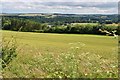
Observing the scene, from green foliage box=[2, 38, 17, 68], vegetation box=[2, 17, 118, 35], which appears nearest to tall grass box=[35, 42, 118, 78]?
green foliage box=[2, 38, 17, 68]

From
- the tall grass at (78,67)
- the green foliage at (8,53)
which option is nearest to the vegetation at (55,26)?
the green foliage at (8,53)

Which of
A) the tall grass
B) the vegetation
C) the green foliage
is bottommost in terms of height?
the tall grass

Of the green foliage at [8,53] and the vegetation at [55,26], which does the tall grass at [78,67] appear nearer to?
the green foliage at [8,53]

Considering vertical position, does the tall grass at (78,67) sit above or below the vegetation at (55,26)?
below

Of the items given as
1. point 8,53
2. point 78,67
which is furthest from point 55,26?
point 78,67

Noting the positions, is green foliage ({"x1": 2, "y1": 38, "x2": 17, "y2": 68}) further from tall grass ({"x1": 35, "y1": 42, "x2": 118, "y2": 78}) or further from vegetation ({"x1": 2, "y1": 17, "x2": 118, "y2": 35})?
Answer: vegetation ({"x1": 2, "y1": 17, "x2": 118, "y2": 35})

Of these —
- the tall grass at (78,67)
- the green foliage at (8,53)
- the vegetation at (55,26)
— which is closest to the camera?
the tall grass at (78,67)

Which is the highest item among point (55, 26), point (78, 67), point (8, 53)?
point (55, 26)

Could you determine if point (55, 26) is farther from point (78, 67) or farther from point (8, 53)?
point (78, 67)

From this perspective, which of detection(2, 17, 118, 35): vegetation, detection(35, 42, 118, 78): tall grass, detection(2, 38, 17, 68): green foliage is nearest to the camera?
detection(35, 42, 118, 78): tall grass

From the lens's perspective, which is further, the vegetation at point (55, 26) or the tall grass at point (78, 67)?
the vegetation at point (55, 26)

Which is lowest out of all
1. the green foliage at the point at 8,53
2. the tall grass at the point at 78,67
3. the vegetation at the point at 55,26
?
the tall grass at the point at 78,67

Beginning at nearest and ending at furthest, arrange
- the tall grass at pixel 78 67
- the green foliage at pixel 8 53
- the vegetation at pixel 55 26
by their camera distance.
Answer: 1. the tall grass at pixel 78 67
2. the green foliage at pixel 8 53
3. the vegetation at pixel 55 26

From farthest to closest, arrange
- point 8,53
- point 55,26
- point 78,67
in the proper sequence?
point 55,26, point 8,53, point 78,67
